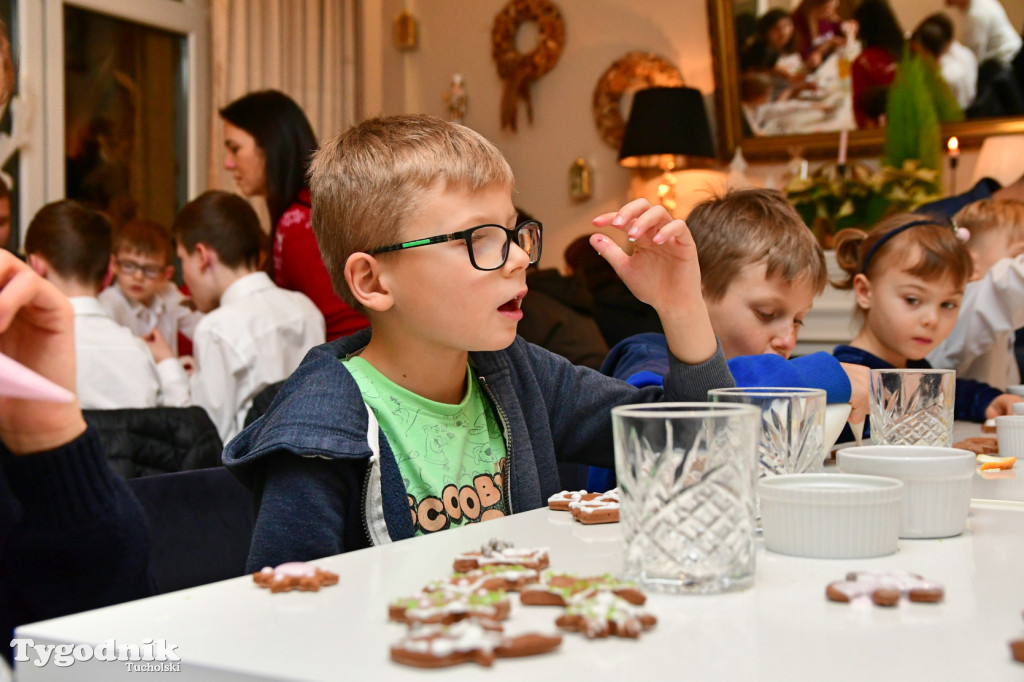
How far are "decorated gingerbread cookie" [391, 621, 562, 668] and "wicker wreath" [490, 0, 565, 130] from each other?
5.31 meters

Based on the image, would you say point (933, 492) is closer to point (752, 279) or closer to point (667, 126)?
point (752, 279)

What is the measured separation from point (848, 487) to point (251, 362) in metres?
2.49

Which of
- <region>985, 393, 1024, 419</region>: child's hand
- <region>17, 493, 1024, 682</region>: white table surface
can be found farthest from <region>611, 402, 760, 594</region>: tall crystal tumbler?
<region>985, 393, 1024, 419</region>: child's hand

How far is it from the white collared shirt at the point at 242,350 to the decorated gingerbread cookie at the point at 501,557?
2370mm

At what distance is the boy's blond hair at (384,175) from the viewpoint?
1.28 meters

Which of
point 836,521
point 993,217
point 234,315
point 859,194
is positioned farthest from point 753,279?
point 859,194

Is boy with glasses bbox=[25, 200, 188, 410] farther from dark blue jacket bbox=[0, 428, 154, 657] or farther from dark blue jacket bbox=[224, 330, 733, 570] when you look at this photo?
dark blue jacket bbox=[0, 428, 154, 657]

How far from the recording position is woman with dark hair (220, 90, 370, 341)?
3258 mm

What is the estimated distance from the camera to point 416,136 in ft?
4.34

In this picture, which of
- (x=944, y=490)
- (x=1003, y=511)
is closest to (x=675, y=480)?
(x=944, y=490)

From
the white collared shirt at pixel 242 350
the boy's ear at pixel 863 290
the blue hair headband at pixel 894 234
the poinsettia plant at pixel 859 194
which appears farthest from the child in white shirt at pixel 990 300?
the white collared shirt at pixel 242 350

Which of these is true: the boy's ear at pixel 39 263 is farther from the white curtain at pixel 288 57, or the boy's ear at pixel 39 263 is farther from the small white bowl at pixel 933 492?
the small white bowl at pixel 933 492

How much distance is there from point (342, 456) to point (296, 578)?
41cm

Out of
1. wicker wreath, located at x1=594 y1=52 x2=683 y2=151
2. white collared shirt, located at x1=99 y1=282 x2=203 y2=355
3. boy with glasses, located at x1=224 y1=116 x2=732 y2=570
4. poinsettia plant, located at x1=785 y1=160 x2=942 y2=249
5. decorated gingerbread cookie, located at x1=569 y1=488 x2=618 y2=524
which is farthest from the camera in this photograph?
wicker wreath, located at x1=594 y1=52 x2=683 y2=151
